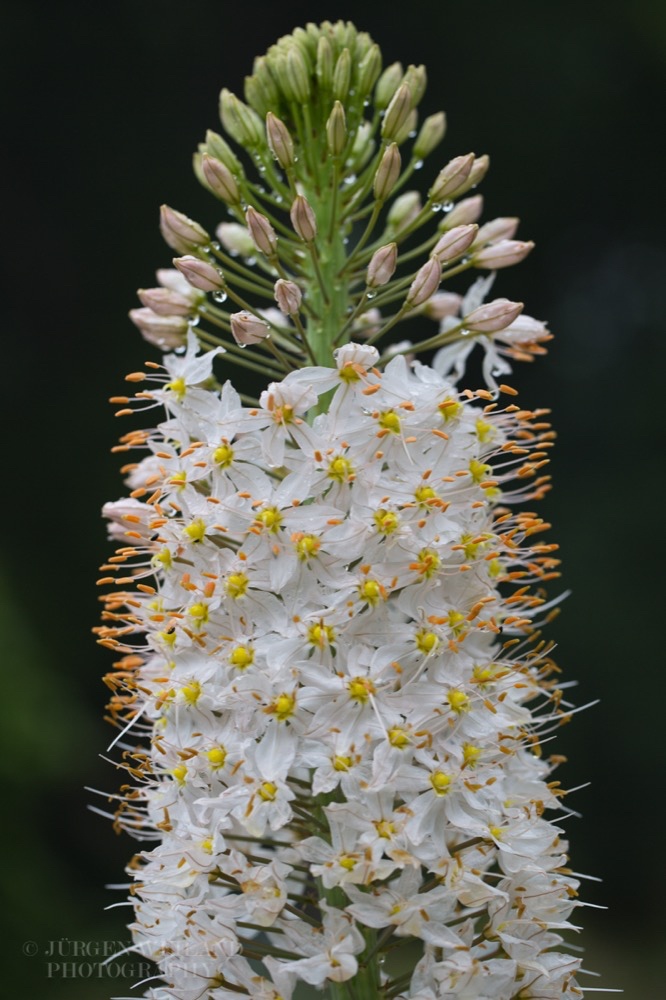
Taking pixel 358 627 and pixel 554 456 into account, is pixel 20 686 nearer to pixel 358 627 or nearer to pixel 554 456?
pixel 358 627

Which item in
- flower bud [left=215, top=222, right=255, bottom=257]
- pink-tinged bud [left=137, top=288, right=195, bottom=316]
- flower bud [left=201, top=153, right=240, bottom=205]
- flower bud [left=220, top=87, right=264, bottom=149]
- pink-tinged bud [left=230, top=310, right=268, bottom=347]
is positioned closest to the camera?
pink-tinged bud [left=230, top=310, right=268, bottom=347]

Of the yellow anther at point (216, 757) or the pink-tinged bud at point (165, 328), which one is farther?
the pink-tinged bud at point (165, 328)

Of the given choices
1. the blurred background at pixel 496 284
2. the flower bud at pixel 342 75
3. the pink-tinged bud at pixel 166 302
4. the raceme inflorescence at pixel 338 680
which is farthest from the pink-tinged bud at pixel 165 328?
the blurred background at pixel 496 284

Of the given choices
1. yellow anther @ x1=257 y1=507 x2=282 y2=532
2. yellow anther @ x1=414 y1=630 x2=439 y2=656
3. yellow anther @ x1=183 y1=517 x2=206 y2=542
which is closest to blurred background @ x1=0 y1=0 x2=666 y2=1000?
yellow anther @ x1=183 y1=517 x2=206 y2=542

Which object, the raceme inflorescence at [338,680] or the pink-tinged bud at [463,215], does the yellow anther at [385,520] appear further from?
the pink-tinged bud at [463,215]

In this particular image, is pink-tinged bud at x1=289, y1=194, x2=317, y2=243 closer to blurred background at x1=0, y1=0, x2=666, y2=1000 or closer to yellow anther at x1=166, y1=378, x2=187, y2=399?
yellow anther at x1=166, y1=378, x2=187, y2=399

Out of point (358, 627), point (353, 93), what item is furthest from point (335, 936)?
point (353, 93)

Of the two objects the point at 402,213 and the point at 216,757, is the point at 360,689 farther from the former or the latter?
the point at 402,213
